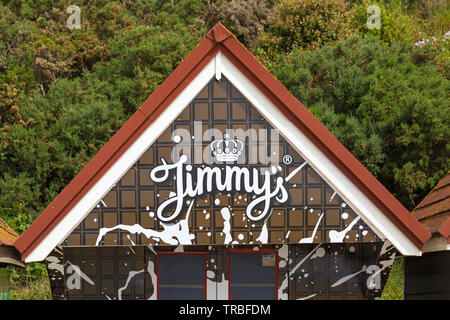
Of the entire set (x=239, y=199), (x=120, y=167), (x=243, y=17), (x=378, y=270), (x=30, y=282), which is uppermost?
(x=243, y=17)

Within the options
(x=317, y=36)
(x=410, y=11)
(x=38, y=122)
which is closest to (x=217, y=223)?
(x=38, y=122)

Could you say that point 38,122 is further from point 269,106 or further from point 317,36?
point 269,106

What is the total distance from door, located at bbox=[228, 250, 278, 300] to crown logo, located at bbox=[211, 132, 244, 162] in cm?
162

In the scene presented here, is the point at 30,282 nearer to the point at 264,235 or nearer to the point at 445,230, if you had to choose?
the point at 264,235

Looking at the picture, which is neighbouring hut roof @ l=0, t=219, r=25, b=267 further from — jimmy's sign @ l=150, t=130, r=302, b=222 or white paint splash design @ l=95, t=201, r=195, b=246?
jimmy's sign @ l=150, t=130, r=302, b=222

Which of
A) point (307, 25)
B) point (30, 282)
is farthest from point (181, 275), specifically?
point (307, 25)

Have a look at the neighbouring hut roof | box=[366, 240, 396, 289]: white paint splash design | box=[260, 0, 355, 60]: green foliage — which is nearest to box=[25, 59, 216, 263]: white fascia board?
the neighbouring hut roof

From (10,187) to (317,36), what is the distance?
544 inches

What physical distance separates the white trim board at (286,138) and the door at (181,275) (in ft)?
5.13

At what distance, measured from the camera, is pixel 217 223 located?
10.0m

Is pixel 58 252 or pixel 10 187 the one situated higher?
pixel 10 187

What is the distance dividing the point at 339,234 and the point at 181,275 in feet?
8.43

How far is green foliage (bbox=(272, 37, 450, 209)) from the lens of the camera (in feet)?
68.6

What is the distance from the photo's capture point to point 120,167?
32.5 ft
